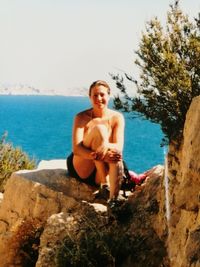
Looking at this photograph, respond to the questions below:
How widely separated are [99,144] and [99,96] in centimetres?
79

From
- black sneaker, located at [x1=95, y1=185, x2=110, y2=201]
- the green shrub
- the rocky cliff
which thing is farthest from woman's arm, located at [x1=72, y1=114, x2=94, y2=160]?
the green shrub

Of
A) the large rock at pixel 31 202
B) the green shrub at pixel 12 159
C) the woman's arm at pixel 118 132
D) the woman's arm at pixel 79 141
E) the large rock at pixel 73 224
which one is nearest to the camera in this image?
the large rock at pixel 73 224

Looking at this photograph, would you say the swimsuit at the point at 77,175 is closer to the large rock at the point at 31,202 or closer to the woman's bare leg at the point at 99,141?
the large rock at the point at 31,202

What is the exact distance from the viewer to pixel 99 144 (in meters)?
7.19

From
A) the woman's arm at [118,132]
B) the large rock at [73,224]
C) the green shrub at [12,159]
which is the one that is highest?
the woman's arm at [118,132]

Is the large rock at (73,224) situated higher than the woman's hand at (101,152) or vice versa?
the woman's hand at (101,152)

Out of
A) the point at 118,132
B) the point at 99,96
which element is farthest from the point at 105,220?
the point at 99,96

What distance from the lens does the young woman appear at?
7152mm

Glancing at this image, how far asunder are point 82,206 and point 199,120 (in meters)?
2.72

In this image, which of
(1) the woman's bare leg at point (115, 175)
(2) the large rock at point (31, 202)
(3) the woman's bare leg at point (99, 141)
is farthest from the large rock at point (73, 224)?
(3) the woman's bare leg at point (99, 141)

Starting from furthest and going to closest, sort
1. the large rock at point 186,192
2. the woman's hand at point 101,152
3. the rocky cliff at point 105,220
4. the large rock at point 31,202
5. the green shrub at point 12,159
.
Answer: the green shrub at point 12,159, the large rock at point 31,202, the woman's hand at point 101,152, the rocky cliff at point 105,220, the large rock at point 186,192

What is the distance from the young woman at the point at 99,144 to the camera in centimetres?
715

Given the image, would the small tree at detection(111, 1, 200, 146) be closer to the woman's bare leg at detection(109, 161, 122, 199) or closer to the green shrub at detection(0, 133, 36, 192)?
the woman's bare leg at detection(109, 161, 122, 199)

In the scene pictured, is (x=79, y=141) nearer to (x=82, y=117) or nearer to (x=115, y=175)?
(x=82, y=117)
